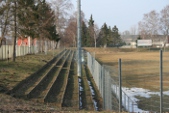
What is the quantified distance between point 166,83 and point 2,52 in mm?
22614

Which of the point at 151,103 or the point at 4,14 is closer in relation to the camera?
the point at 151,103

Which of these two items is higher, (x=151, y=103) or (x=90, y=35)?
(x=90, y=35)

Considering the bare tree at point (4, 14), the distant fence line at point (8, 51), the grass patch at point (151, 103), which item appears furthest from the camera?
the distant fence line at point (8, 51)

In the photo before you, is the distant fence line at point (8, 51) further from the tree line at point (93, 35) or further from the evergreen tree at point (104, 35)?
the evergreen tree at point (104, 35)

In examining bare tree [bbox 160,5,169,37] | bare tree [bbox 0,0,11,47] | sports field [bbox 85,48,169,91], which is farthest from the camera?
bare tree [bbox 160,5,169,37]

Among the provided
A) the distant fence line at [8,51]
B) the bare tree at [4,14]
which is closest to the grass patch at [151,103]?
the bare tree at [4,14]

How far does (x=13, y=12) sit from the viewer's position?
26.6 metres

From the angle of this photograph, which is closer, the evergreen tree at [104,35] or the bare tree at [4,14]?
the bare tree at [4,14]

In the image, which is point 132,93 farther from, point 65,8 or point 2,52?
point 65,8

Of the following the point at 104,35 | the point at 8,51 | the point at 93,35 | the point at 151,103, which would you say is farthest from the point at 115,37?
the point at 151,103

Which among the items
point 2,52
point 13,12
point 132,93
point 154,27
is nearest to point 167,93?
point 132,93

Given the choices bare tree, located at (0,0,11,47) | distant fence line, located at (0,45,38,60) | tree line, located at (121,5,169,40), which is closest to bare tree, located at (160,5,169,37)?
tree line, located at (121,5,169,40)

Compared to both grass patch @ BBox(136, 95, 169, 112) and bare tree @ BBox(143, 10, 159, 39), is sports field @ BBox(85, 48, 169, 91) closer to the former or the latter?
grass patch @ BBox(136, 95, 169, 112)

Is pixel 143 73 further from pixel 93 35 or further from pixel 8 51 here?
pixel 93 35
